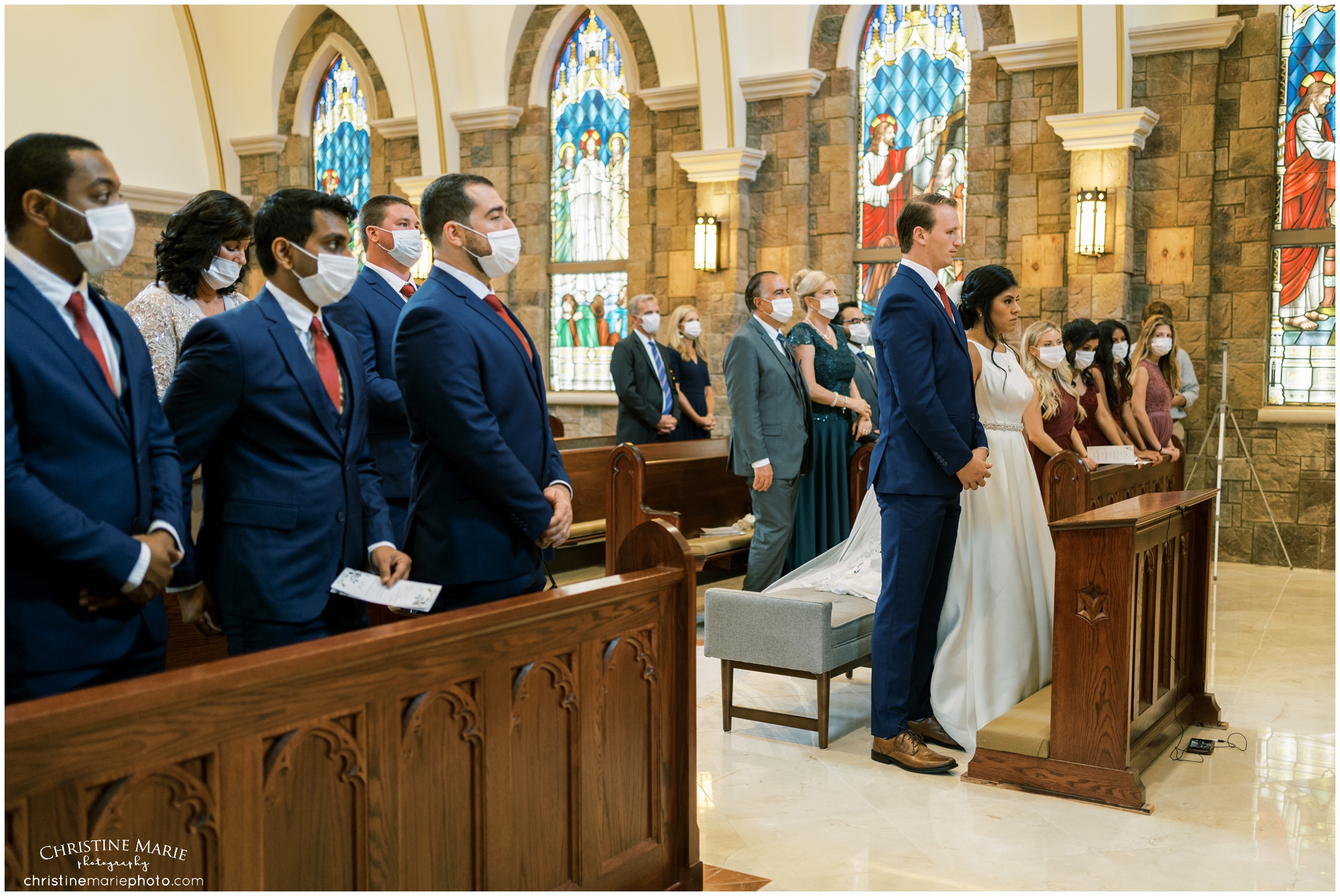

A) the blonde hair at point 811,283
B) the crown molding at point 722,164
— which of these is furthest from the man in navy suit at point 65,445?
the crown molding at point 722,164

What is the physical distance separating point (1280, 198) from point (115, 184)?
794cm

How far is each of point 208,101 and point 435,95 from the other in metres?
3.39

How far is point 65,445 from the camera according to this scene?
1718 mm

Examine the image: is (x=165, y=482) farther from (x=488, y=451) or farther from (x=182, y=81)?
(x=182, y=81)

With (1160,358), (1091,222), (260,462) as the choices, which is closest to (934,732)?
(260,462)

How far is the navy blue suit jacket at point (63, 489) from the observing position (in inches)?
64.3

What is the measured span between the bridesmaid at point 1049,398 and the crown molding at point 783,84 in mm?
3813

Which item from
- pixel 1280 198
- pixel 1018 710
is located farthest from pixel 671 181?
pixel 1018 710

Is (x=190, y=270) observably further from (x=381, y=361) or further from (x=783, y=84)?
(x=783, y=84)

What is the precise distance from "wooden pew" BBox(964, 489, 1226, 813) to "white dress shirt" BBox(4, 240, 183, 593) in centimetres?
248

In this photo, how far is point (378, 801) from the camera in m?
1.80

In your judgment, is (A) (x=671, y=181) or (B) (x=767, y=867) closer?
(B) (x=767, y=867)

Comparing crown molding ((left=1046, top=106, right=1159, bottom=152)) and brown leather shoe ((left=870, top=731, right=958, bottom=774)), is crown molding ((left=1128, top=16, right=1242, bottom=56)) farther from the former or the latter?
A: brown leather shoe ((left=870, top=731, right=958, bottom=774))

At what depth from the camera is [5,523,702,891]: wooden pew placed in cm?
144
